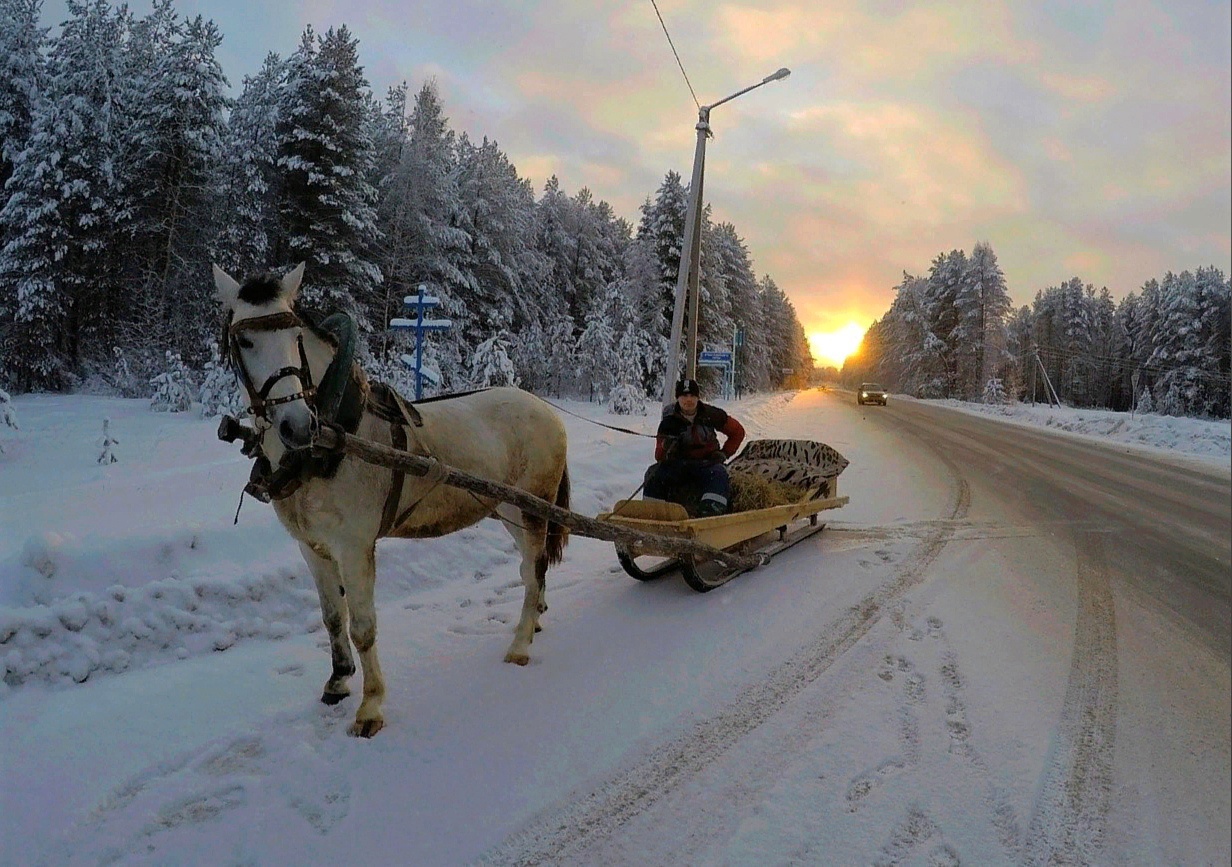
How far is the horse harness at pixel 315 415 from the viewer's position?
9.02 feet

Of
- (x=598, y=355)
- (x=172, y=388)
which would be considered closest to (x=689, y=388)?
(x=172, y=388)

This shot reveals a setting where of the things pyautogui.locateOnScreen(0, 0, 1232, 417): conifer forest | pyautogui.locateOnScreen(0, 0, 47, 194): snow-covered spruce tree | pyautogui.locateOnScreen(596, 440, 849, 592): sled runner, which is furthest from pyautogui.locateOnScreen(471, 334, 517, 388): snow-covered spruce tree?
pyautogui.locateOnScreen(0, 0, 47, 194): snow-covered spruce tree

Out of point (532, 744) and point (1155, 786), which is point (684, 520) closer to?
point (532, 744)

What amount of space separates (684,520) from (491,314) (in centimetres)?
2230

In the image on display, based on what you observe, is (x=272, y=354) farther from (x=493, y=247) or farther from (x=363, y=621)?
(x=493, y=247)

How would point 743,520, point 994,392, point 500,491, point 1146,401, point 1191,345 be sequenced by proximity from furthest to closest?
point 994,392 < point 743,520 < point 500,491 < point 1146,401 < point 1191,345

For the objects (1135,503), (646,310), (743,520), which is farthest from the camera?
(646,310)

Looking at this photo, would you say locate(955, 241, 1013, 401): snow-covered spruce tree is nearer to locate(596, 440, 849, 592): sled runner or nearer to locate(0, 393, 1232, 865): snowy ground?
locate(596, 440, 849, 592): sled runner

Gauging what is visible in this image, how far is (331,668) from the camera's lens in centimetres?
368

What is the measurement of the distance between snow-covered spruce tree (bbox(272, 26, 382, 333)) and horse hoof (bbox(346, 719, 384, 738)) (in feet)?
30.6

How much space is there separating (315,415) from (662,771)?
6.93 ft

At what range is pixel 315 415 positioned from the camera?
2.70 metres

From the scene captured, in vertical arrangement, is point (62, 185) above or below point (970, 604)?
above

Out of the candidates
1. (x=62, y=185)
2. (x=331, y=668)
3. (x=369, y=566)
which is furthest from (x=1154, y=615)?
(x=62, y=185)
